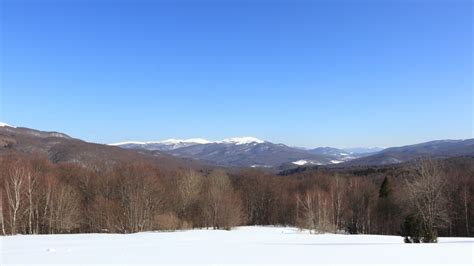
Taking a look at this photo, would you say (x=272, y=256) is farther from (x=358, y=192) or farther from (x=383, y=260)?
(x=358, y=192)

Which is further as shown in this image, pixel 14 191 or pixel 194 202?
pixel 194 202

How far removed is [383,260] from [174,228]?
39.8 metres

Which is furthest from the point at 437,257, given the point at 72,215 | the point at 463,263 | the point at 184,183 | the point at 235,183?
the point at 235,183

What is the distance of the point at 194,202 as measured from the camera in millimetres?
66312

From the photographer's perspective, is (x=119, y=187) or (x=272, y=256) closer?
(x=272, y=256)

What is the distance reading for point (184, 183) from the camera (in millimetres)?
69625

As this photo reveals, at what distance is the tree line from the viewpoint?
51094 millimetres

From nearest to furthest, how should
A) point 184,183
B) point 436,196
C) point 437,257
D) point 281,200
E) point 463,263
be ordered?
point 463,263, point 437,257, point 436,196, point 184,183, point 281,200

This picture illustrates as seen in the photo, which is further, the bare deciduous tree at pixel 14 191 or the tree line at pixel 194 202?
the tree line at pixel 194 202

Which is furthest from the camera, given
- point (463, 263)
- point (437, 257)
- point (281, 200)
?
point (281, 200)

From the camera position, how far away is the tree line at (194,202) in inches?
2012

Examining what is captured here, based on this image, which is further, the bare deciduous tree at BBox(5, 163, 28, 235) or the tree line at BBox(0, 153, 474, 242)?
the tree line at BBox(0, 153, 474, 242)

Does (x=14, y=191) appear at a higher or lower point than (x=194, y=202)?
higher

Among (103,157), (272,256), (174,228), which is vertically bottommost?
(174,228)
